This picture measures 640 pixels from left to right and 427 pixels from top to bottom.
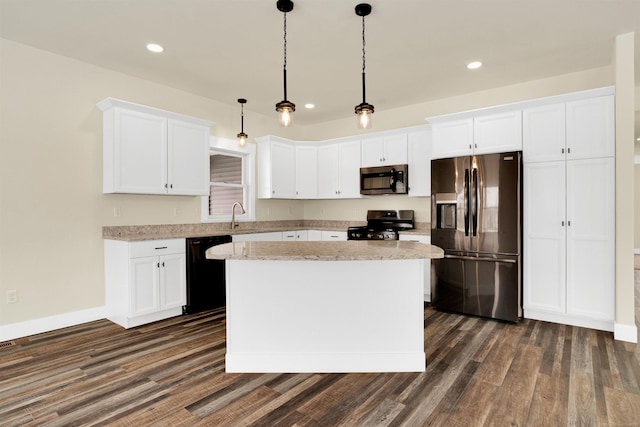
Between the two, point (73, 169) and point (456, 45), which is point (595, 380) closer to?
point (456, 45)

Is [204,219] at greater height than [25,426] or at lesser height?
greater

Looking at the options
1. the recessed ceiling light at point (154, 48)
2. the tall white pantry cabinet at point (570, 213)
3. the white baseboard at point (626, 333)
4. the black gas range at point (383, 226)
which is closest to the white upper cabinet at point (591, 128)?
the tall white pantry cabinet at point (570, 213)

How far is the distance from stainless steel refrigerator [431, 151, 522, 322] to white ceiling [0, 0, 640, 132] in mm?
1059

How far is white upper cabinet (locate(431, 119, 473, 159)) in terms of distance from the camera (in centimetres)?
403

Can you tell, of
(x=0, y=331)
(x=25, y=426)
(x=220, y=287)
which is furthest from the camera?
(x=220, y=287)

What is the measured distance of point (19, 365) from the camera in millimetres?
2729

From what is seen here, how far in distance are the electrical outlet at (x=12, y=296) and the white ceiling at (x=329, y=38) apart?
7.56 ft

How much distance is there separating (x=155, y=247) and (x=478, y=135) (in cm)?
369

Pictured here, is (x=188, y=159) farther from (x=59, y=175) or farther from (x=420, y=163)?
(x=420, y=163)

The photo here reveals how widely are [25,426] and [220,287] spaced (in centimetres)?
240

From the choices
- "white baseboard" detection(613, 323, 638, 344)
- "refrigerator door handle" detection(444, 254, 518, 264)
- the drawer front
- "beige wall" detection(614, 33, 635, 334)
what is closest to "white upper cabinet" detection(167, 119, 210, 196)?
the drawer front

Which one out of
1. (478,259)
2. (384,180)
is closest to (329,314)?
(478,259)

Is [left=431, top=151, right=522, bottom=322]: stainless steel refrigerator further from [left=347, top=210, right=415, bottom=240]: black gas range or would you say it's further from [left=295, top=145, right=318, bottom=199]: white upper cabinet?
[left=295, top=145, right=318, bottom=199]: white upper cabinet

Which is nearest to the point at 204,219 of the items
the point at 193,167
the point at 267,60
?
the point at 193,167
